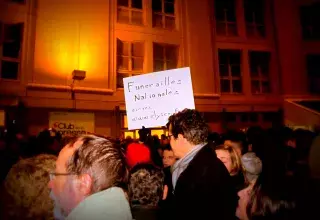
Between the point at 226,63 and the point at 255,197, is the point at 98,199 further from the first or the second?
the point at 226,63

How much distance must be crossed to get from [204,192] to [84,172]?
43.1 inches

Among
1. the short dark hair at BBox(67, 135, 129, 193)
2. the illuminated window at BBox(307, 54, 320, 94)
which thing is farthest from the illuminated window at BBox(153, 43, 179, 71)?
the short dark hair at BBox(67, 135, 129, 193)

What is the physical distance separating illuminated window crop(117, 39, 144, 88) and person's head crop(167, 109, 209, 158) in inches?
437

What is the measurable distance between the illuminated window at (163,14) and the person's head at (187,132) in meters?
12.8

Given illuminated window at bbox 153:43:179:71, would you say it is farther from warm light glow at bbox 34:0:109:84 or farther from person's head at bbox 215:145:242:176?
person's head at bbox 215:145:242:176

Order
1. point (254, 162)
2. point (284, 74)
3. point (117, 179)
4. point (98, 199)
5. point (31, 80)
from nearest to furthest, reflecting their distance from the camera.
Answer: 1. point (98, 199)
2. point (117, 179)
3. point (254, 162)
4. point (31, 80)
5. point (284, 74)

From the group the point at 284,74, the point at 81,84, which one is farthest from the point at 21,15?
the point at 284,74

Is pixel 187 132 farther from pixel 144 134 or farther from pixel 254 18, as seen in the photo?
pixel 254 18

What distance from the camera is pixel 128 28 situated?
45.3 ft

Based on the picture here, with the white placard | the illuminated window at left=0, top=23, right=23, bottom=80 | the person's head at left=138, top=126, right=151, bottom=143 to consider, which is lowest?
the person's head at left=138, top=126, right=151, bottom=143

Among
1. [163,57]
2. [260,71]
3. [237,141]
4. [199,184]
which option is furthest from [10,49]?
[260,71]

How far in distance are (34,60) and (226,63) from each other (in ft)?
33.0

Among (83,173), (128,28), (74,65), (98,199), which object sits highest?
(128,28)

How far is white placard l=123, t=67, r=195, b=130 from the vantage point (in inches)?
175
